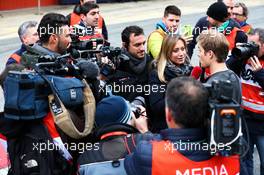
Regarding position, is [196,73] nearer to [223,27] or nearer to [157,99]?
[157,99]

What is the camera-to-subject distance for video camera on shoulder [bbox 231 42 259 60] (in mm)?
4246

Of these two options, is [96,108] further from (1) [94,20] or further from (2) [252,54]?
(1) [94,20]

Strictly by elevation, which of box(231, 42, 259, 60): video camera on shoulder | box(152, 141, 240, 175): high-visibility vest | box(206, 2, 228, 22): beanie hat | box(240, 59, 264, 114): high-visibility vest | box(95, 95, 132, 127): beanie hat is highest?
box(206, 2, 228, 22): beanie hat

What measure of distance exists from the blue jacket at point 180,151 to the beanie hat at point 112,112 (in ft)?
1.26

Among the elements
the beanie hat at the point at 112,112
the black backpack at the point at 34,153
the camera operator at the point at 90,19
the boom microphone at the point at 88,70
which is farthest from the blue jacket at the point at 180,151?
the camera operator at the point at 90,19

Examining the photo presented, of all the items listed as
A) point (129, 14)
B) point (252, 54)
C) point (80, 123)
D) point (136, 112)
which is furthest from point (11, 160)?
point (129, 14)

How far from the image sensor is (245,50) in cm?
425

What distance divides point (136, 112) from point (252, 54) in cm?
145

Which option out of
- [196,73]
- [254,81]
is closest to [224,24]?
[254,81]

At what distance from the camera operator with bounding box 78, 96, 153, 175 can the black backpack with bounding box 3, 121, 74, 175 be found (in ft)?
1.05

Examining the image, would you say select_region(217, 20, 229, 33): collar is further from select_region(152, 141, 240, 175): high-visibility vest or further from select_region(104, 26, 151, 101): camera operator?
select_region(152, 141, 240, 175): high-visibility vest

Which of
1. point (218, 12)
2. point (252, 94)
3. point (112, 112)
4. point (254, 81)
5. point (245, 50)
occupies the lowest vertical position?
point (252, 94)

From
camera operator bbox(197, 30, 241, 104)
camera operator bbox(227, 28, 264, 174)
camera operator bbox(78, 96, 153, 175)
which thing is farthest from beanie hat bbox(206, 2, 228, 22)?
camera operator bbox(78, 96, 153, 175)

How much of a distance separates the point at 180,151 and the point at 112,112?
574mm
